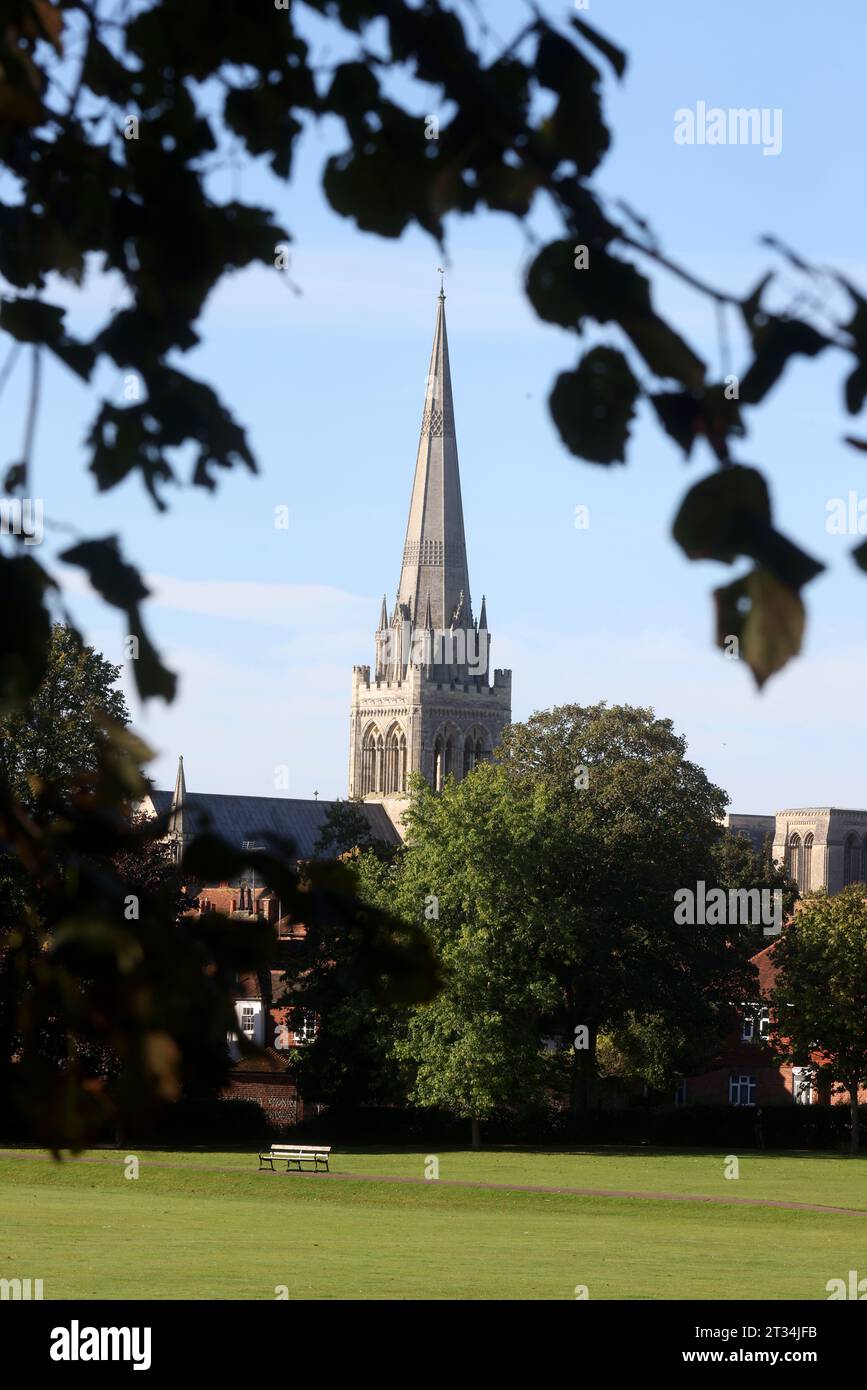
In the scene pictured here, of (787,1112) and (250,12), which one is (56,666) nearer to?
(787,1112)

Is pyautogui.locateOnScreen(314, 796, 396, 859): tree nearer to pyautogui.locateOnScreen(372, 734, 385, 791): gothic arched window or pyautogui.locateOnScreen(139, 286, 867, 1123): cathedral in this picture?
pyautogui.locateOnScreen(139, 286, 867, 1123): cathedral

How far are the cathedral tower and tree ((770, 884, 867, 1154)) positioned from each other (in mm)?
84743

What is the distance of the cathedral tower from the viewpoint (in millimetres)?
150875

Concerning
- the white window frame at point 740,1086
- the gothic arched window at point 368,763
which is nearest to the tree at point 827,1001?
the white window frame at point 740,1086

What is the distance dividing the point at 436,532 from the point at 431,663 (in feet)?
34.5

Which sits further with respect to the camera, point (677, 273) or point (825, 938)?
point (825, 938)

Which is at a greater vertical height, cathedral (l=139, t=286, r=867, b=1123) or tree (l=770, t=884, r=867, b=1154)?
cathedral (l=139, t=286, r=867, b=1123)

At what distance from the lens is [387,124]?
142 inches

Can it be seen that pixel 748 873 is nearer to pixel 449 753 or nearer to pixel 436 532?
pixel 449 753

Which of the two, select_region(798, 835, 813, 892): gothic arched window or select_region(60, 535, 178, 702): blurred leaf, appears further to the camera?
select_region(798, 835, 813, 892): gothic arched window

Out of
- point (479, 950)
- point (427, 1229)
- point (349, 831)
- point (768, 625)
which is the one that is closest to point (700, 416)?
point (768, 625)

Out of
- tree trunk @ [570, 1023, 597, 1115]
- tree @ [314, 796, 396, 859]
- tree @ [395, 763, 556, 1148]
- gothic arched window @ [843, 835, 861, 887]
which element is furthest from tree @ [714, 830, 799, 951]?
gothic arched window @ [843, 835, 861, 887]
